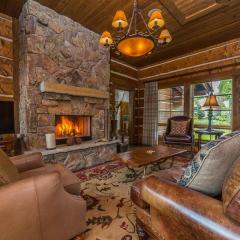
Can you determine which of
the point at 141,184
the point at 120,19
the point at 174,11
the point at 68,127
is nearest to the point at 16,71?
the point at 68,127

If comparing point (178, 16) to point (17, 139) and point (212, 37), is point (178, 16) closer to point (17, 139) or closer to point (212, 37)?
point (212, 37)

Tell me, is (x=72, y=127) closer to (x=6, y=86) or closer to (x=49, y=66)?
(x=49, y=66)

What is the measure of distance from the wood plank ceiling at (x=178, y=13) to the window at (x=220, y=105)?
1.12 meters

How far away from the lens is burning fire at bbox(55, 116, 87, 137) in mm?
3298

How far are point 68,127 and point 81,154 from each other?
0.66m

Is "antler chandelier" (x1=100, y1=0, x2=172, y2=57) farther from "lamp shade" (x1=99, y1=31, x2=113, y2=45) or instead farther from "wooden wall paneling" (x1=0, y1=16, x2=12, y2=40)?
"wooden wall paneling" (x1=0, y1=16, x2=12, y2=40)

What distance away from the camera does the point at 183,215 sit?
84 cm

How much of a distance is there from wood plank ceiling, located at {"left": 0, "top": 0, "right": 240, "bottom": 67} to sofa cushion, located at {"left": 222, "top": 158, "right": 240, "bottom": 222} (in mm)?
2876

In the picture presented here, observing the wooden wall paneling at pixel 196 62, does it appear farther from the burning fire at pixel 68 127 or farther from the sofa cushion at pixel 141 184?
the sofa cushion at pixel 141 184

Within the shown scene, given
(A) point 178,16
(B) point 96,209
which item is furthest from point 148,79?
(B) point 96,209

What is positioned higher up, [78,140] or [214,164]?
[214,164]

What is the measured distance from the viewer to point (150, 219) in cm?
119

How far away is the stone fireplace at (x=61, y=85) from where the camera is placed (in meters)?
2.79

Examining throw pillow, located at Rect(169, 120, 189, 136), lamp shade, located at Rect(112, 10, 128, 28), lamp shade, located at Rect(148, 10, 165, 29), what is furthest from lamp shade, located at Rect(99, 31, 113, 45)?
throw pillow, located at Rect(169, 120, 189, 136)
